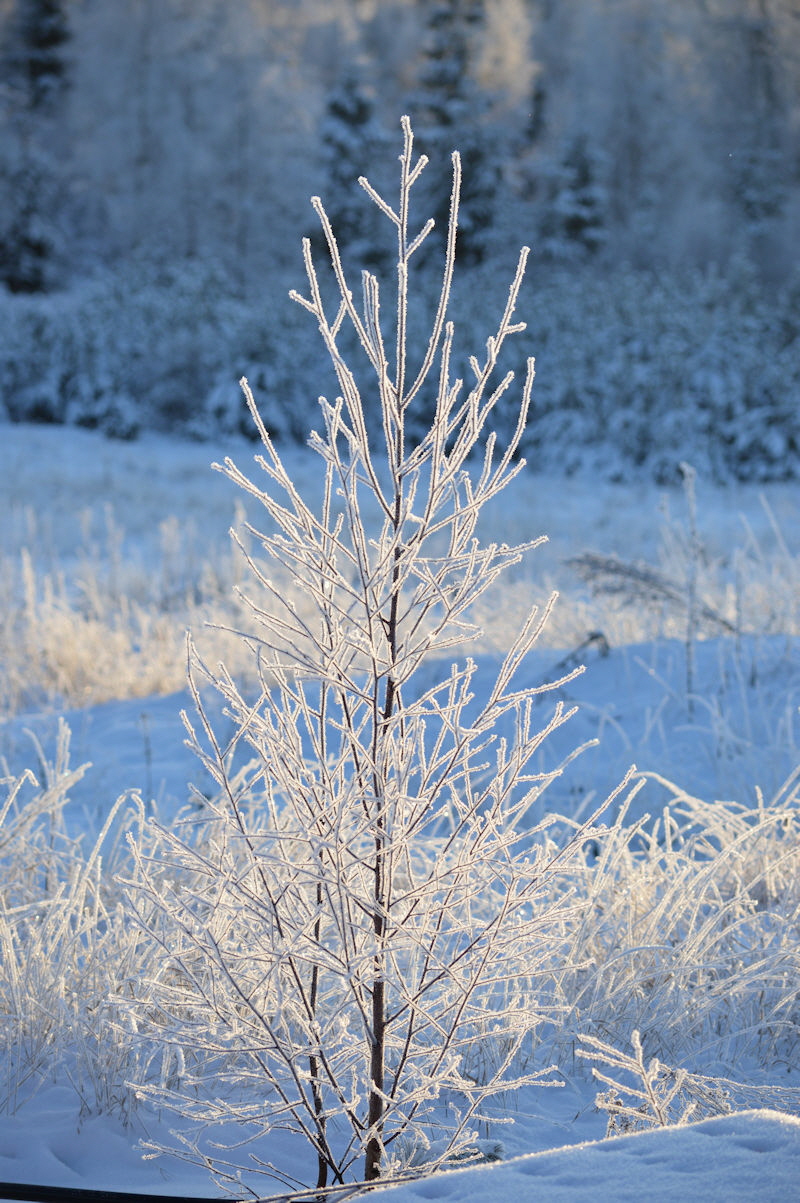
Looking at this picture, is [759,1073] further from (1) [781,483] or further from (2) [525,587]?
(1) [781,483]

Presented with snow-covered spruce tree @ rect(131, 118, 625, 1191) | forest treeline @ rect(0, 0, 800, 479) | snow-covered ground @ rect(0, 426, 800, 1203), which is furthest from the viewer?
forest treeline @ rect(0, 0, 800, 479)

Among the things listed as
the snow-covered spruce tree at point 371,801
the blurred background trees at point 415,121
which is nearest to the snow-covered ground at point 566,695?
the snow-covered spruce tree at point 371,801

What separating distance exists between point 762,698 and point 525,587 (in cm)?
205

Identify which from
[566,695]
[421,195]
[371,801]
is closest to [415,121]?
[421,195]

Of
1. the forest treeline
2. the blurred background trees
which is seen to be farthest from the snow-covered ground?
the blurred background trees

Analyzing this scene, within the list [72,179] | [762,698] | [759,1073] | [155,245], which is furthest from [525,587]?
[72,179]

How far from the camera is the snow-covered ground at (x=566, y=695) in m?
1.09

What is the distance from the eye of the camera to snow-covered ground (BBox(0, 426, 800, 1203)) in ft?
3.58

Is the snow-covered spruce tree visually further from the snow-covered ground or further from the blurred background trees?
the blurred background trees

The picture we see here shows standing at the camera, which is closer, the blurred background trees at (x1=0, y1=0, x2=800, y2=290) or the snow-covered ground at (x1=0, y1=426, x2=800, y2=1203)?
the snow-covered ground at (x1=0, y1=426, x2=800, y2=1203)

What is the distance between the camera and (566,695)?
4.47m

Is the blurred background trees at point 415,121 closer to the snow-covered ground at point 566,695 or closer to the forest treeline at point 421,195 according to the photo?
the forest treeline at point 421,195

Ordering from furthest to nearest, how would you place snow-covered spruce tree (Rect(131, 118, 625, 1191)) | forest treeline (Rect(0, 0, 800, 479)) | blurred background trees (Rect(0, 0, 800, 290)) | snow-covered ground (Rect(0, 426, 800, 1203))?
blurred background trees (Rect(0, 0, 800, 290))
forest treeline (Rect(0, 0, 800, 479))
snow-covered spruce tree (Rect(131, 118, 625, 1191))
snow-covered ground (Rect(0, 426, 800, 1203))

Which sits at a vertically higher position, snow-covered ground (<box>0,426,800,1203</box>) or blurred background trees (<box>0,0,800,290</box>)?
blurred background trees (<box>0,0,800,290</box>)
